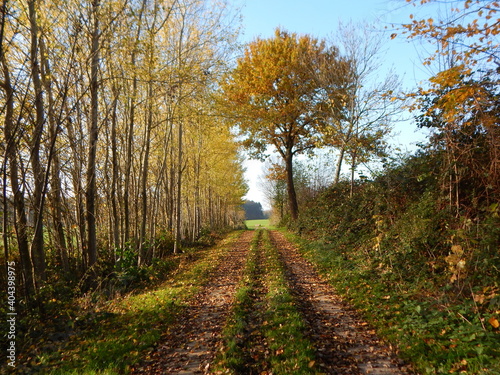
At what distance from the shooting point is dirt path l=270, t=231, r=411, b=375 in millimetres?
3611

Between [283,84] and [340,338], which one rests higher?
[283,84]

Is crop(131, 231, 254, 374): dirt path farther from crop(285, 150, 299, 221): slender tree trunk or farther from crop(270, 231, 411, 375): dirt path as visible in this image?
crop(285, 150, 299, 221): slender tree trunk

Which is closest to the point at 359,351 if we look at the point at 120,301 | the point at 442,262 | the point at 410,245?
the point at 442,262

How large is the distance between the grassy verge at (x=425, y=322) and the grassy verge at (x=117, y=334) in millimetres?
3938

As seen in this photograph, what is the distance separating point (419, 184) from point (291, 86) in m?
11.2

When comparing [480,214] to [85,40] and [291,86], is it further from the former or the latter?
[291,86]

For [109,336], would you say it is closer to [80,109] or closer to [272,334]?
[272,334]

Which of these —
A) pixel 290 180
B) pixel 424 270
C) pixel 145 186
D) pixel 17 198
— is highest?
pixel 290 180

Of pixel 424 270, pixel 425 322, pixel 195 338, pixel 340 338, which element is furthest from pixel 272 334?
pixel 424 270

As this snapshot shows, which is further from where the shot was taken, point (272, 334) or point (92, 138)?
point (92, 138)

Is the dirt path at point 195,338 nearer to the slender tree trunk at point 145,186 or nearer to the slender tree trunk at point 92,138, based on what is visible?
the slender tree trunk at point 92,138

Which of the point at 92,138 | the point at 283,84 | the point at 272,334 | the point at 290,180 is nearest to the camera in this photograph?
the point at 272,334

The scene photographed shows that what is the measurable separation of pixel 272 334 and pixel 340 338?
1105 millimetres

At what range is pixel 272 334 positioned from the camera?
454 cm
